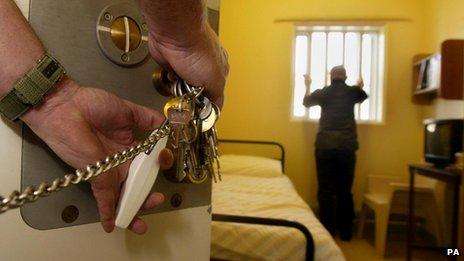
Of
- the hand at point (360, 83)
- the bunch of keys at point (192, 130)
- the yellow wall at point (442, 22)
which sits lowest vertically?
the bunch of keys at point (192, 130)

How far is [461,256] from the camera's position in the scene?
1284mm

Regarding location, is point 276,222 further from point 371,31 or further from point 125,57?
point 371,31

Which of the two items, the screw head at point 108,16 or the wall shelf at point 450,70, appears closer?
the screw head at point 108,16

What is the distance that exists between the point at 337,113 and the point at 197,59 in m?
1.98

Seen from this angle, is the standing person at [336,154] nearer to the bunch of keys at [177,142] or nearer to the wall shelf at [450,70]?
the wall shelf at [450,70]

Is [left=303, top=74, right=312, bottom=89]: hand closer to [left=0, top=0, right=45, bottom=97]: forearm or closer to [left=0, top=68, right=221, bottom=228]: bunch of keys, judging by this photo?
[left=0, top=68, right=221, bottom=228]: bunch of keys

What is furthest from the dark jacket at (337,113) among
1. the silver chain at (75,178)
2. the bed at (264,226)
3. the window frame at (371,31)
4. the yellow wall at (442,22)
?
the silver chain at (75,178)

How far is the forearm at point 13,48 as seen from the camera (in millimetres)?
224

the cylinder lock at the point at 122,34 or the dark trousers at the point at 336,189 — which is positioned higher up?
the cylinder lock at the point at 122,34

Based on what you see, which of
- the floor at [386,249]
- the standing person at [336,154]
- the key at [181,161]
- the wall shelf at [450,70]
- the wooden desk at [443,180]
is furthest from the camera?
the standing person at [336,154]

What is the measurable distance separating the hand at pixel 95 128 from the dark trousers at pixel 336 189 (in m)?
2.10

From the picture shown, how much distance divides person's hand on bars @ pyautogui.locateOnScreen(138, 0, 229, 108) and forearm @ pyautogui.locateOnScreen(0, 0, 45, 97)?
3.6 inches

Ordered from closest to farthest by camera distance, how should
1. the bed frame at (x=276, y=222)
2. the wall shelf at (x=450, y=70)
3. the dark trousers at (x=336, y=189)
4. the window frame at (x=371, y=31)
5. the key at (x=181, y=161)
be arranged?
the key at (x=181, y=161) < the bed frame at (x=276, y=222) < the wall shelf at (x=450, y=70) < the dark trousers at (x=336, y=189) < the window frame at (x=371, y=31)

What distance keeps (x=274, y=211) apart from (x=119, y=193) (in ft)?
3.41
